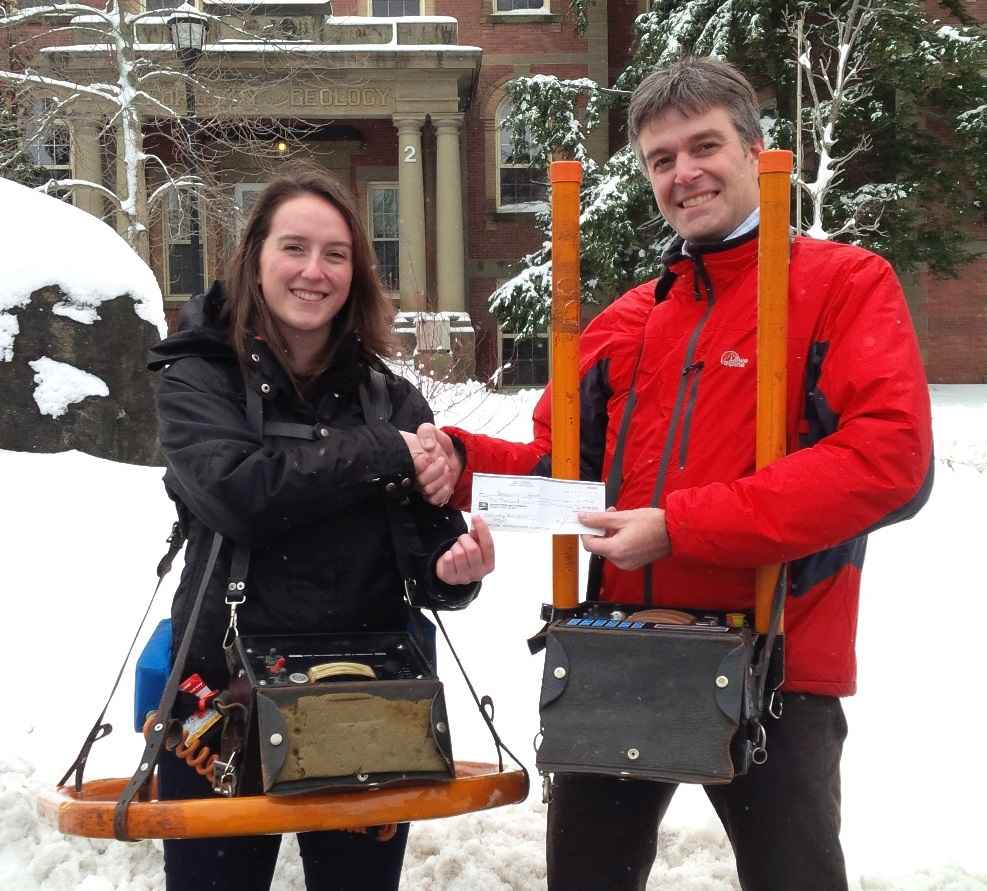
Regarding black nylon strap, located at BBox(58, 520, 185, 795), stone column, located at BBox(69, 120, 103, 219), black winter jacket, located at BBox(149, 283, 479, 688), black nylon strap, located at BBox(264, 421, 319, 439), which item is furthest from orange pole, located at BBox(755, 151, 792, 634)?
stone column, located at BBox(69, 120, 103, 219)

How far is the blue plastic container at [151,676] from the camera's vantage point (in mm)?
2420

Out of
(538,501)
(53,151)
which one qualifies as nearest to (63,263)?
(538,501)

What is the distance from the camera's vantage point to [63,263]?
28.5 ft

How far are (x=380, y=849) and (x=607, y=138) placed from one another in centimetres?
2019

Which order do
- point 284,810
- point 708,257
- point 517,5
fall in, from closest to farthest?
point 284,810, point 708,257, point 517,5

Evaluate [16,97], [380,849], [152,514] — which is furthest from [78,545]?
[16,97]

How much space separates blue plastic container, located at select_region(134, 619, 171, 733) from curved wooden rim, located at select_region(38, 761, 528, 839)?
0.32 m

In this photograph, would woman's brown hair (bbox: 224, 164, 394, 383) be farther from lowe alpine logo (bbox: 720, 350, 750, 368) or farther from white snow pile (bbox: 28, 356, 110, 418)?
white snow pile (bbox: 28, 356, 110, 418)

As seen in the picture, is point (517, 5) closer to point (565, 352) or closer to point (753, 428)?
point (565, 352)

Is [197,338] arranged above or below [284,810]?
above

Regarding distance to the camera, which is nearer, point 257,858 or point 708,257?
point 708,257

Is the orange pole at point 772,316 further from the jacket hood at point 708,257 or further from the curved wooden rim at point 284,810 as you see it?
the curved wooden rim at point 284,810

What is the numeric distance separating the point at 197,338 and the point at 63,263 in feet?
23.1

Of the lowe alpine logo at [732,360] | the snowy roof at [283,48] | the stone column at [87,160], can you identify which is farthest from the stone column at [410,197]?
the lowe alpine logo at [732,360]
